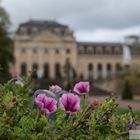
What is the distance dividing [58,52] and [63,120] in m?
103

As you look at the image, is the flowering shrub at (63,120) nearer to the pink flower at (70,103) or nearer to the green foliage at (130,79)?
the pink flower at (70,103)

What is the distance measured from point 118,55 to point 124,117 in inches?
4178

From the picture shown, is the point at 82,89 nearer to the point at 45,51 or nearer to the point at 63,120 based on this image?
the point at 63,120

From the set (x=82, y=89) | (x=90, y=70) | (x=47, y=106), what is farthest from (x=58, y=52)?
(x=47, y=106)

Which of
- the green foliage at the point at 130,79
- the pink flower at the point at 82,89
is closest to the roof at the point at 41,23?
the green foliage at the point at 130,79

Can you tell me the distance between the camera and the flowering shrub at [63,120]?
3678mm

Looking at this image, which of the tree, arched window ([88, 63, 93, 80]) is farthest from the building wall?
the tree

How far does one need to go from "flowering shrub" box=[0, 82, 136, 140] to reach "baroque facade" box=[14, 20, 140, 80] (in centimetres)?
9660

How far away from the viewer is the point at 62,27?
10456cm

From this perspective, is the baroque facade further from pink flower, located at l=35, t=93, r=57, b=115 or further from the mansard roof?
pink flower, located at l=35, t=93, r=57, b=115

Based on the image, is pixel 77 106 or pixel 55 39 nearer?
pixel 77 106

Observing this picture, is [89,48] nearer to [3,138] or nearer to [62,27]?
[62,27]

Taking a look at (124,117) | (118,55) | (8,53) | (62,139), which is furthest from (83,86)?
(118,55)

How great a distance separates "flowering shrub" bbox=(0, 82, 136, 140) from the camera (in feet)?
12.1
